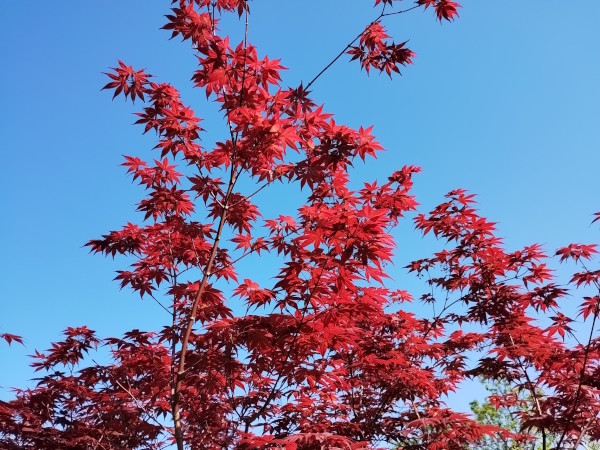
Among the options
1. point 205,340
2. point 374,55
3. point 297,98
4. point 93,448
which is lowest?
point 93,448

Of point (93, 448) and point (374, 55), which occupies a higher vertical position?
point (374, 55)

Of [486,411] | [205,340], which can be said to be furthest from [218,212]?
[486,411]

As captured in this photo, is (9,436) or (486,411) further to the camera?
(486,411)

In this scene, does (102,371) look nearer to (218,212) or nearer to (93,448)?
(93,448)

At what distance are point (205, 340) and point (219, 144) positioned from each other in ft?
6.78

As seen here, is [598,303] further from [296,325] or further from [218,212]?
[218,212]

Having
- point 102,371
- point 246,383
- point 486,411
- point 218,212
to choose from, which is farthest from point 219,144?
point 486,411

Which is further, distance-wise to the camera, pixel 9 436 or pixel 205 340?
pixel 9 436

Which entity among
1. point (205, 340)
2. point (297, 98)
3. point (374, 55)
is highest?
point (374, 55)

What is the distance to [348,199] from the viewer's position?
5.25 meters

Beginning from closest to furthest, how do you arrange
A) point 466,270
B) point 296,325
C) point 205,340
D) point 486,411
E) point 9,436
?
point 296,325 → point 205,340 → point 9,436 → point 466,270 → point 486,411

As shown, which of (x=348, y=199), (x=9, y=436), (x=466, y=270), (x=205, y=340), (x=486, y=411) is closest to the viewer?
(x=205, y=340)

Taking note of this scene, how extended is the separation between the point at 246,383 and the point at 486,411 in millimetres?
22083

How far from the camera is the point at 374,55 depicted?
17.8ft
